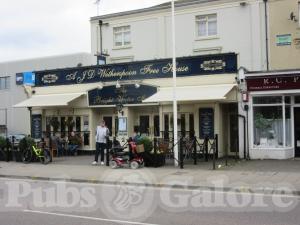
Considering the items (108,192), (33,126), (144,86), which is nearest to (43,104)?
(33,126)

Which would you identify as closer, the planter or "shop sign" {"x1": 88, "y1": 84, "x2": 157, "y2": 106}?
the planter

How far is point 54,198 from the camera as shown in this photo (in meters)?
12.3

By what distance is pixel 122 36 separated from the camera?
30.9 m

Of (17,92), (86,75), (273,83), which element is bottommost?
(273,83)

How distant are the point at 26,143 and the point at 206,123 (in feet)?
26.5

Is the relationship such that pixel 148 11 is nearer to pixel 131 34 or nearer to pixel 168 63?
pixel 131 34

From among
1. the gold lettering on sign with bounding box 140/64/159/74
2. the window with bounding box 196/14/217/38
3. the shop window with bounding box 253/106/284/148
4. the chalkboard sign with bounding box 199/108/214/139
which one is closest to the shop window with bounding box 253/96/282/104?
the shop window with bounding box 253/106/284/148

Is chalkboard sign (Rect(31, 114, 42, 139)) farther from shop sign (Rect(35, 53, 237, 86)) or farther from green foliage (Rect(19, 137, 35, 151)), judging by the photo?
green foliage (Rect(19, 137, 35, 151))

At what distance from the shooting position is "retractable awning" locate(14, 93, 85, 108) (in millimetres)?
26344

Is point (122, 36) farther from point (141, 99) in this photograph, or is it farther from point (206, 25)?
point (141, 99)

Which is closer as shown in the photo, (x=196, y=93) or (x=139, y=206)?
(x=139, y=206)

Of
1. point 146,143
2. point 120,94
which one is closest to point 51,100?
point 120,94

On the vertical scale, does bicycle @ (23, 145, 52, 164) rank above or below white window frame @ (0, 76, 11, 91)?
below

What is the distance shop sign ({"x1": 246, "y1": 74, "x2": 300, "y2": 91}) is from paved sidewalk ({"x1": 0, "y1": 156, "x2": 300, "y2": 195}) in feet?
10.1
